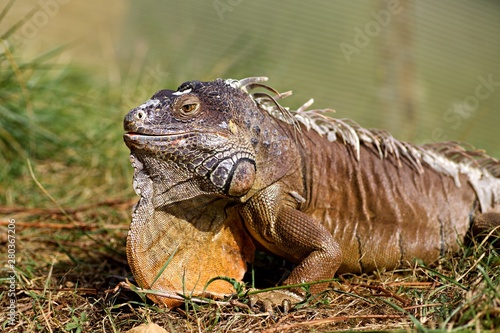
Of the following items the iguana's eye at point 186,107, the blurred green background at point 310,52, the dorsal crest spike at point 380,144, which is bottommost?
the blurred green background at point 310,52

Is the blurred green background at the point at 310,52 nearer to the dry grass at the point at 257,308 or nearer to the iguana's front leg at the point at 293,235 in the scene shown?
the dry grass at the point at 257,308

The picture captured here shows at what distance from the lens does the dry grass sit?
2270mm

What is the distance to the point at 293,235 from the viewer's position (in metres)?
2.80

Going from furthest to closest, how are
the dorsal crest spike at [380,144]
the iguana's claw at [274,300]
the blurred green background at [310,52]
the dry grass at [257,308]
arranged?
1. the blurred green background at [310,52]
2. the dorsal crest spike at [380,144]
3. the iguana's claw at [274,300]
4. the dry grass at [257,308]

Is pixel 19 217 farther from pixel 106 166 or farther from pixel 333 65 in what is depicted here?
pixel 333 65

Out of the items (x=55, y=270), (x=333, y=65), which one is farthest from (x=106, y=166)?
(x=333, y=65)

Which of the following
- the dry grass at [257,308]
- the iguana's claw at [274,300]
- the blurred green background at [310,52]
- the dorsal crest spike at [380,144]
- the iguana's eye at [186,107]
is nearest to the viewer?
the dry grass at [257,308]

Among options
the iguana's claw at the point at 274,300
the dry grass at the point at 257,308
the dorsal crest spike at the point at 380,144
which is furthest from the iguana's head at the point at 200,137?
the dry grass at the point at 257,308

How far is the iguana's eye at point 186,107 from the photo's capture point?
107 inches

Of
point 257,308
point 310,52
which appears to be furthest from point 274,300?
point 310,52

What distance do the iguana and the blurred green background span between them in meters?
3.49

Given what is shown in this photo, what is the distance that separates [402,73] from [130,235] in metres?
8.40

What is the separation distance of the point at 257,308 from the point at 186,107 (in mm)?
1071

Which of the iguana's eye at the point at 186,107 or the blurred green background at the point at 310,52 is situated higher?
the iguana's eye at the point at 186,107
